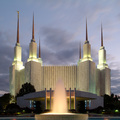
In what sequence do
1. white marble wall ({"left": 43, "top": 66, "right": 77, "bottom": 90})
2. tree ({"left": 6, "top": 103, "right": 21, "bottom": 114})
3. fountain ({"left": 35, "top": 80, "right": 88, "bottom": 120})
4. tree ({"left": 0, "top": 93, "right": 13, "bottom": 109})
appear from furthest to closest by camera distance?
white marble wall ({"left": 43, "top": 66, "right": 77, "bottom": 90}), tree ({"left": 0, "top": 93, "right": 13, "bottom": 109}), tree ({"left": 6, "top": 103, "right": 21, "bottom": 114}), fountain ({"left": 35, "top": 80, "right": 88, "bottom": 120})

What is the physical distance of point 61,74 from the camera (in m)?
62.6

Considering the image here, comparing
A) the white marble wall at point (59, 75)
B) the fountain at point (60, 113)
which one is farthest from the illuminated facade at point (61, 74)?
the fountain at point (60, 113)

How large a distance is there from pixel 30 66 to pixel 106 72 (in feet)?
64.9

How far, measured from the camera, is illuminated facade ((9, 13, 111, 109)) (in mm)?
58500

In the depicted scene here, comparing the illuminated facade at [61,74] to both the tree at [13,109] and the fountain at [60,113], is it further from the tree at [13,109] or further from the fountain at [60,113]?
the fountain at [60,113]

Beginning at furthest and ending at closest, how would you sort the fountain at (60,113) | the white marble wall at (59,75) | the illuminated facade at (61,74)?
the white marble wall at (59,75) → the illuminated facade at (61,74) → the fountain at (60,113)

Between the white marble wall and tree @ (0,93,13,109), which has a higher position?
the white marble wall

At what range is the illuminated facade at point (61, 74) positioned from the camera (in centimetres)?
5850

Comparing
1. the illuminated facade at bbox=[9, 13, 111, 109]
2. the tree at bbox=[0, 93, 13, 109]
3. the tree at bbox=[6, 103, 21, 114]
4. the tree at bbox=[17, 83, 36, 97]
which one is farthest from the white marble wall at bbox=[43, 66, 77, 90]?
the tree at bbox=[6, 103, 21, 114]

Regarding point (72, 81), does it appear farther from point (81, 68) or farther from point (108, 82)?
point (108, 82)

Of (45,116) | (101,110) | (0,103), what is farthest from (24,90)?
(45,116)

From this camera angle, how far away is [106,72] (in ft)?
203

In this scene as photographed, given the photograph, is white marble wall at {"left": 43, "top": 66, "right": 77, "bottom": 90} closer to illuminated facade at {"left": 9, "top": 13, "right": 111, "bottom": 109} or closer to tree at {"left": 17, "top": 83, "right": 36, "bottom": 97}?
illuminated facade at {"left": 9, "top": 13, "right": 111, "bottom": 109}

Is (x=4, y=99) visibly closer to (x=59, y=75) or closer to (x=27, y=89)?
(x=27, y=89)
